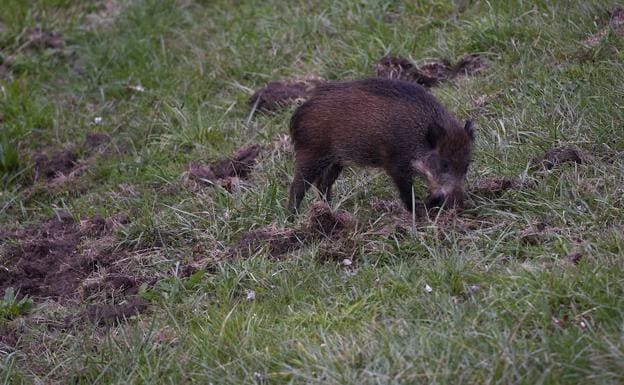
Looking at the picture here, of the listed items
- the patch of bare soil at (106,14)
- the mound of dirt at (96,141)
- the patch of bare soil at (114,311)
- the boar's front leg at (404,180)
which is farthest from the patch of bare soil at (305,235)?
the patch of bare soil at (106,14)

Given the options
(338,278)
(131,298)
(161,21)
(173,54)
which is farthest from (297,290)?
(161,21)

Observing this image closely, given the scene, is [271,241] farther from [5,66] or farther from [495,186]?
[5,66]

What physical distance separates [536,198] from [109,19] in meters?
5.49

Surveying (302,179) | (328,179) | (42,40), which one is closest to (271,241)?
(302,179)

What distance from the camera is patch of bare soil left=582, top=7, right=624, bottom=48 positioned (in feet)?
23.5

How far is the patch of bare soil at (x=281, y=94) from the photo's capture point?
7844 mm

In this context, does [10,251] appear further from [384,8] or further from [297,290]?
[384,8]

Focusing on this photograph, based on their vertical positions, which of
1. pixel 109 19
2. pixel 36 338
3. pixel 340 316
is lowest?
pixel 109 19

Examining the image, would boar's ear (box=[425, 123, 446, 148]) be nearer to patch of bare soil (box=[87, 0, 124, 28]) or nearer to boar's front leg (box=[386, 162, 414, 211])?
boar's front leg (box=[386, 162, 414, 211])

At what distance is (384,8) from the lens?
8500 mm

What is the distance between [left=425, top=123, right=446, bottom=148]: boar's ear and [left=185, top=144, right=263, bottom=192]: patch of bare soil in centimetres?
148

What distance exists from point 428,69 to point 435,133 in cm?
207

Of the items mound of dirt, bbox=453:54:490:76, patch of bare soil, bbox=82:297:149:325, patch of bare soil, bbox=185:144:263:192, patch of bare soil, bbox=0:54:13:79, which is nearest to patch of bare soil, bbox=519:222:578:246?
patch of bare soil, bbox=82:297:149:325

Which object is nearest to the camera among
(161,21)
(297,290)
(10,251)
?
(297,290)
